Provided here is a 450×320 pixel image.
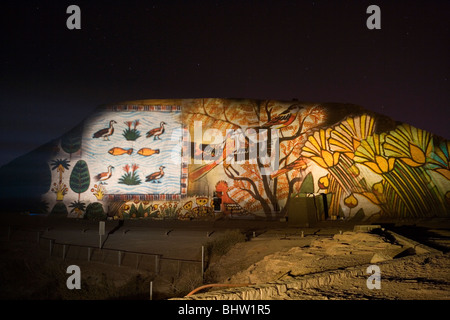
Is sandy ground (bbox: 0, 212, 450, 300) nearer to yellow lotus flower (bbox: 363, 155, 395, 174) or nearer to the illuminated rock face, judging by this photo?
the illuminated rock face

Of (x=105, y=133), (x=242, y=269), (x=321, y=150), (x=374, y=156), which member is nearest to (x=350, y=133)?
(x=374, y=156)

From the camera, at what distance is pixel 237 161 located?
25859mm

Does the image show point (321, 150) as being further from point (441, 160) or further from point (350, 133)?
point (441, 160)

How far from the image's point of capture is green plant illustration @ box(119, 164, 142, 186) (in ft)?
84.5

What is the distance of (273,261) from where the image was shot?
866 centimetres

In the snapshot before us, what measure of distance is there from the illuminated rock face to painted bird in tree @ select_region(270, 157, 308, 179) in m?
0.07

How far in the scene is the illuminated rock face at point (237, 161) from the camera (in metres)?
24.3

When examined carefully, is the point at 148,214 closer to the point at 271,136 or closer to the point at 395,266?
the point at 271,136

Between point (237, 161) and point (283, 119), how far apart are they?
4.58 meters

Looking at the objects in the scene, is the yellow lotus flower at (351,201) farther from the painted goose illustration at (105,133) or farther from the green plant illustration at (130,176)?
the painted goose illustration at (105,133)

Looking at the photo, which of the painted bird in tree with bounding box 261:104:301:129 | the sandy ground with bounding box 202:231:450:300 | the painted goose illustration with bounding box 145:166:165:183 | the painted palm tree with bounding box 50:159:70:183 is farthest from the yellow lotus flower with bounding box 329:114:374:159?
the painted palm tree with bounding box 50:159:70:183
